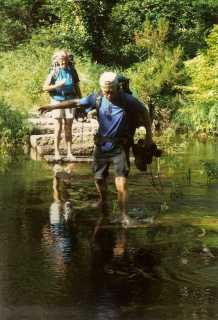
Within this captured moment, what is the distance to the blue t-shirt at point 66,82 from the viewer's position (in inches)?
509

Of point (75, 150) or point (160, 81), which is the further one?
point (160, 81)

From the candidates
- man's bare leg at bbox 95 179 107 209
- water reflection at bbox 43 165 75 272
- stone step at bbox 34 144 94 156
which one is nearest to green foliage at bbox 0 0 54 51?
stone step at bbox 34 144 94 156

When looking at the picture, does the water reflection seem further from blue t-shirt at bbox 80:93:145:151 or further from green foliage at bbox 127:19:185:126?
green foliage at bbox 127:19:185:126

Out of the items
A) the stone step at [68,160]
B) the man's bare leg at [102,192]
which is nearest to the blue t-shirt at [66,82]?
the stone step at [68,160]

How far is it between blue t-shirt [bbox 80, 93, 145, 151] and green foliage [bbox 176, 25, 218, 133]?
504 inches

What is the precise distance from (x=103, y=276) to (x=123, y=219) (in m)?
2.21

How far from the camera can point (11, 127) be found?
16609mm

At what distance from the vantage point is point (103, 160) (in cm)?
868

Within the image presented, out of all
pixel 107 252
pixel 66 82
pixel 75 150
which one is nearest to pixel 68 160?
pixel 66 82

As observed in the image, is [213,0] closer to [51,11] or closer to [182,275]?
[51,11]

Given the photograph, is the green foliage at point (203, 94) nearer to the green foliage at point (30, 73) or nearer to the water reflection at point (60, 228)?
the green foliage at point (30, 73)

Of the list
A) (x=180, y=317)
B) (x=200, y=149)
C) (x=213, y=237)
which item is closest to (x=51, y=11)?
(x=200, y=149)

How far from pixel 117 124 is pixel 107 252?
1978 mm

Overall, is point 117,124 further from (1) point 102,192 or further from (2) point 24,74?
(2) point 24,74
